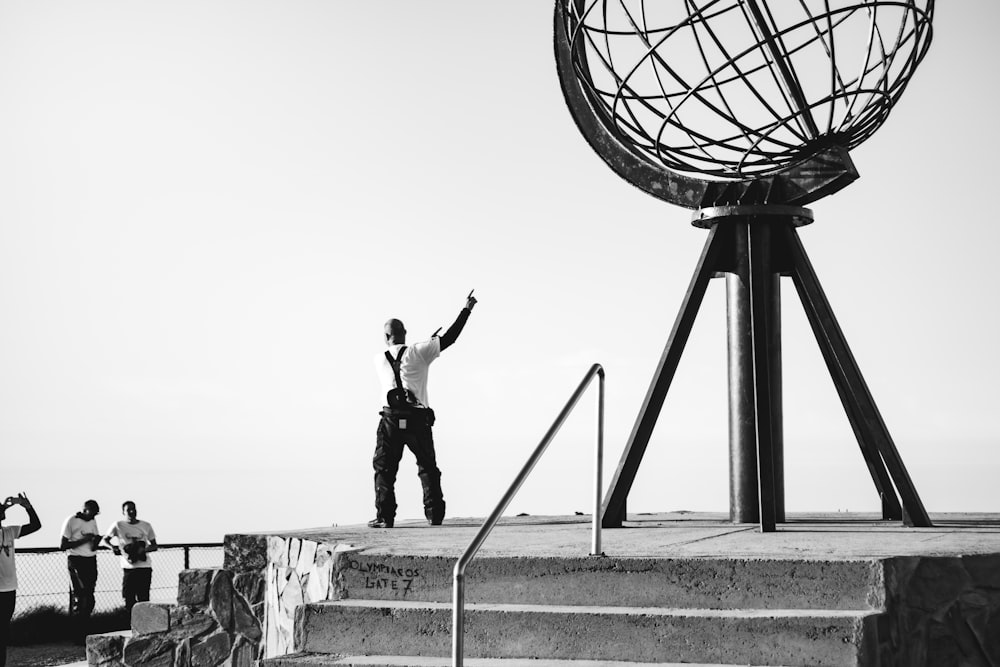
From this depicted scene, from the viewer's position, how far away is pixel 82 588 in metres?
12.8

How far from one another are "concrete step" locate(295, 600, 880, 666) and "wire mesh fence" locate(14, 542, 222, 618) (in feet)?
25.2

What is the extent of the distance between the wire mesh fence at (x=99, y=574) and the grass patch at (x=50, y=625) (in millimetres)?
76

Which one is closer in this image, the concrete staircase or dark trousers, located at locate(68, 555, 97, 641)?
the concrete staircase

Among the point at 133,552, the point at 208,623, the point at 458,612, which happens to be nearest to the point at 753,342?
the point at 458,612

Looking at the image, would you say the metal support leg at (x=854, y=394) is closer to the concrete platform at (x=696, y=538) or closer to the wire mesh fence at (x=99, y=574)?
the concrete platform at (x=696, y=538)

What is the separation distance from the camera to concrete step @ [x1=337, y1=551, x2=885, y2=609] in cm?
512

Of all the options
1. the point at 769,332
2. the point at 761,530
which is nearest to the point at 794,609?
the point at 761,530

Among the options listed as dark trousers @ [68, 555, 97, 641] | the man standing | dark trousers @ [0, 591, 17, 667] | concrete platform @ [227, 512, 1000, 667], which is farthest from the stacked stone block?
dark trousers @ [68, 555, 97, 641]

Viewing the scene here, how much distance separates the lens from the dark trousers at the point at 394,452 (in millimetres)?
8695

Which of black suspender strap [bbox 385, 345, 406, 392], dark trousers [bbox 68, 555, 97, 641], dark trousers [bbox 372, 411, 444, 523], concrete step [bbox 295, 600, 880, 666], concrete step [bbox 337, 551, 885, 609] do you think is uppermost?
black suspender strap [bbox 385, 345, 406, 392]

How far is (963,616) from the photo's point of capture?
17.9 feet

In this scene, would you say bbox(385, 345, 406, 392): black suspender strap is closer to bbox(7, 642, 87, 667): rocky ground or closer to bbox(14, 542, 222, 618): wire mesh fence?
bbox(14, 542, 222, 618): wire mesh fence

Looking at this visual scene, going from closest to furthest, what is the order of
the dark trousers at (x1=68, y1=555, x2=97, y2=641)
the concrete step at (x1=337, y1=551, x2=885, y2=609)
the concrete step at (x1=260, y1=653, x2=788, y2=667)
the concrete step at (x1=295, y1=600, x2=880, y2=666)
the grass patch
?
the concrete step at (x1=295, y1=600, x2=880, y2=666)
the concrete step at (x1=260, y1=653, x2=788, y2=667)
the concrete step at (x1=337, y1=551, x2=885, y2=609)
the dark trousers at (x1=68, y1=555, x2=97, y2=641)
the grass patch

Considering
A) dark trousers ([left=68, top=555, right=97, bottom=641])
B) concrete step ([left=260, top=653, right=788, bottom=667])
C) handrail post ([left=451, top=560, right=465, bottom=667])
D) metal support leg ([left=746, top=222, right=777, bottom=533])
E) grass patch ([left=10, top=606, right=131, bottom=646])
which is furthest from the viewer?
grass patch ([left=10, top=606, right=131, bottom=646])
